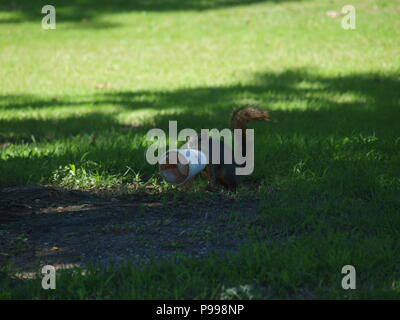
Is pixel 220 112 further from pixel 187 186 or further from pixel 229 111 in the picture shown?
pixel 187 186

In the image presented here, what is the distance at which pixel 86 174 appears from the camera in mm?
5207

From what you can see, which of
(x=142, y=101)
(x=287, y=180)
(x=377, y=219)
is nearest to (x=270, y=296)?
(x=377, y=219)

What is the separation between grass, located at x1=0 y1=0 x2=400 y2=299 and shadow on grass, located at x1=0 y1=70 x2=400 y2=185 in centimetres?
2

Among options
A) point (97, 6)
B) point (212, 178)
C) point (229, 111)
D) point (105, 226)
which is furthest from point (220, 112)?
point (97, 6)

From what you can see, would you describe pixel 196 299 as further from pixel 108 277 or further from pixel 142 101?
pixel 142 101

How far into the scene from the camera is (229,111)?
7.26m

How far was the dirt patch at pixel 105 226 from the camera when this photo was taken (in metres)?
3.87

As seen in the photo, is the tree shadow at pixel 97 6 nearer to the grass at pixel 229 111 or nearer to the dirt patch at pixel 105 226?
the grass at pixel 229 111

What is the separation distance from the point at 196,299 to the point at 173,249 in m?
0.71

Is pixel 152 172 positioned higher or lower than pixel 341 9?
lower

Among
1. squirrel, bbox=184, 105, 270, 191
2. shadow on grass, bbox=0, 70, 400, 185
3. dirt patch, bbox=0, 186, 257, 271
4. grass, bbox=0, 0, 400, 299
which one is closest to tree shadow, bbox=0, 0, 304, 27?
grass, bbox=0, 0, 400, 299

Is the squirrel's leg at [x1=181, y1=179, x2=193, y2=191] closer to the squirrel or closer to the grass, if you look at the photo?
the squirrel

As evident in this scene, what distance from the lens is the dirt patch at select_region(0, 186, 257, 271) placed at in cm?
387
